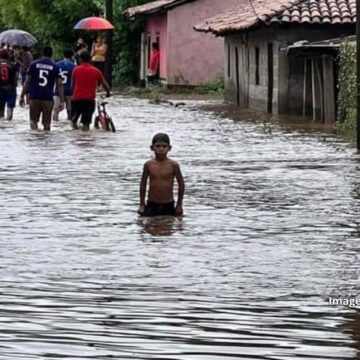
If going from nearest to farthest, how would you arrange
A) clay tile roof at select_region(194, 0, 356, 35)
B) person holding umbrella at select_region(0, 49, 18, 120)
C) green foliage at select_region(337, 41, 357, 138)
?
1. green foliage at select_region(337, 41, 357, 138)
2. person holding umbrella at select_region(0, 49, 18, 120)
3. clay tile roof at select_region(194, 0, 356, 35)

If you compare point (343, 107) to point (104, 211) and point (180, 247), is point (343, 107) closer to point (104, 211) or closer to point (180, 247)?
point (104, 211)

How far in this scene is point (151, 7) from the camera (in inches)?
1921

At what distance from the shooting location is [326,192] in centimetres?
1600

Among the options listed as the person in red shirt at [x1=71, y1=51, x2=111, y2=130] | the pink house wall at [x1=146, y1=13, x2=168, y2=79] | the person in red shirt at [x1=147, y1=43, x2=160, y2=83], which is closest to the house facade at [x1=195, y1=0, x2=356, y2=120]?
the person in red shirt at [x1=71, y1=51, x2=111, y2=130]

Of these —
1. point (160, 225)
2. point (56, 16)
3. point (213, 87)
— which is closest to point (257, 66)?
point (213, 87)

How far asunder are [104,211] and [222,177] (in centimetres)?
385

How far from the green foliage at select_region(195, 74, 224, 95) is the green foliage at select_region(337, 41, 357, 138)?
1892 cm

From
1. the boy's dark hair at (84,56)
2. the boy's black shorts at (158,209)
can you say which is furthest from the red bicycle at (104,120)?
the boy's black shorts at (158,209)

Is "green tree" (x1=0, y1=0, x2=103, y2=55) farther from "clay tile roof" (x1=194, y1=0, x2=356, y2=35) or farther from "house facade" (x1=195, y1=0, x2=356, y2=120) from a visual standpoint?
"clay tile roof" (x1=194, y1=0, x2=356, y2=35)

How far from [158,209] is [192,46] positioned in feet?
117

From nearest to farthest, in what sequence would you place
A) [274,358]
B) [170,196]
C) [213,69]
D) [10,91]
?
1. [274,358]
2. [170,196]
3. [10,91]
4. [213,69]

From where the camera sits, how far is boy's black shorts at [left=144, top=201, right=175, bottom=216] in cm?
1356

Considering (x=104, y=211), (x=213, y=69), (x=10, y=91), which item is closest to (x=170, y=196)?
(x=104, y=211)

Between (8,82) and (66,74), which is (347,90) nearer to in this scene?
(66,74)
